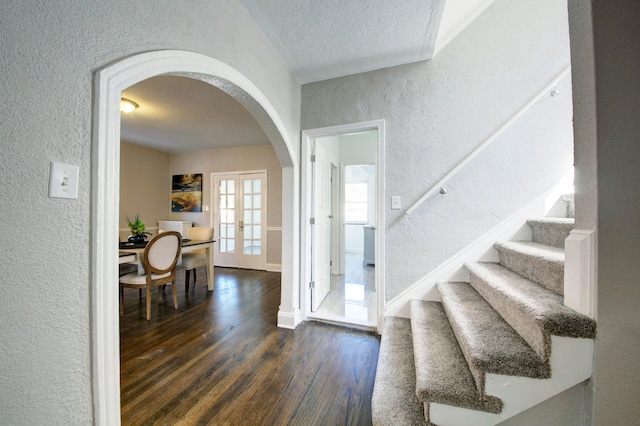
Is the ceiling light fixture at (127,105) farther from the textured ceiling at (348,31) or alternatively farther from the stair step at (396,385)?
the stair step at (396,385)

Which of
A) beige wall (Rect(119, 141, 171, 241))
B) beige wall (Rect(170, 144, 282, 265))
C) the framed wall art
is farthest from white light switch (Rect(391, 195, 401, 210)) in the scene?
beige wall (Rect(119, 141, 171, 241))

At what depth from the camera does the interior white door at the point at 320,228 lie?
2.53 metres

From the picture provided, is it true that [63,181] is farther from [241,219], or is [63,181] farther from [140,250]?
[241,219]

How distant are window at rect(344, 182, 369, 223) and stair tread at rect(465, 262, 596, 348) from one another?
532 cm

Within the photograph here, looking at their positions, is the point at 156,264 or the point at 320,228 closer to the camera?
the point at 156,264

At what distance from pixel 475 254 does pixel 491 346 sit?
109 cm

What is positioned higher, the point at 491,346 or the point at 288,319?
the point at 491,346

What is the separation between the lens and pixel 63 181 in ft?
2.47

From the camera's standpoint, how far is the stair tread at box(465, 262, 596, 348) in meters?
0.91

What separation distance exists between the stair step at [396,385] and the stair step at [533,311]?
621 millimetres

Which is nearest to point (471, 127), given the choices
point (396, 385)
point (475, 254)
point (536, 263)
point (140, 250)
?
point (475, 254)

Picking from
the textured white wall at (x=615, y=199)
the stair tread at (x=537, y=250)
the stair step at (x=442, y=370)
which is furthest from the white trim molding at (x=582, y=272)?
the stair step at (x=442, y=370)

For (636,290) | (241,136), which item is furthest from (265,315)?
(241,136)

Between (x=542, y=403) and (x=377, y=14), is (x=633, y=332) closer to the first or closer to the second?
(x=542, y=403)
